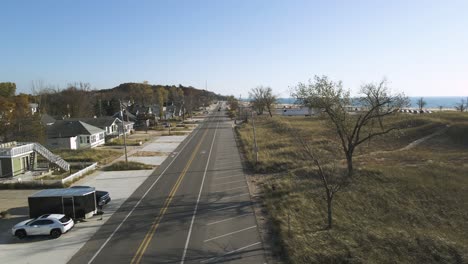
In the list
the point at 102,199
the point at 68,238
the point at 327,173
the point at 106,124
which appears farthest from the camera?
the point at 106,124

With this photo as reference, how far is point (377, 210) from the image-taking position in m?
24.4

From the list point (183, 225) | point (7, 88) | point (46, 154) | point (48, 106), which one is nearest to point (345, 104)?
point (183, 225)

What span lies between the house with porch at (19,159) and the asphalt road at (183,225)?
12.3 m

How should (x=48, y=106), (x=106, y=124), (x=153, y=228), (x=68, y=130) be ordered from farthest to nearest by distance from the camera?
1. (x=48, y=106)
2. (x=106, y=124)
3. (x=68, y=130)
4. (x=153, y=228)

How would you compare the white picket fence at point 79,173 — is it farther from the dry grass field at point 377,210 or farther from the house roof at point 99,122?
the house roof at point 99,122

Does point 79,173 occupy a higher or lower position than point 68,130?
lower

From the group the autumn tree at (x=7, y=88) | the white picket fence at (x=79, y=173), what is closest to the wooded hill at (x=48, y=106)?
the autumn tree at (x=7, y=88)

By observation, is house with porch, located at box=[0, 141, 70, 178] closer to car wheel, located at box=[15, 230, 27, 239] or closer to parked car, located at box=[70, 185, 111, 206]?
parked car, located at box=[70, 185, 111, 206]

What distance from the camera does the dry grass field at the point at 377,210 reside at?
58.3 feet

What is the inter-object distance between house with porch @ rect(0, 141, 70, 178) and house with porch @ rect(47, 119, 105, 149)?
55.7 feet

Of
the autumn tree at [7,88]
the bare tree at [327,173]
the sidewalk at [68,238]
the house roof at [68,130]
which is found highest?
the autumn tree at [7,88]

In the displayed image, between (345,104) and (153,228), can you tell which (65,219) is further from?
(345,104)

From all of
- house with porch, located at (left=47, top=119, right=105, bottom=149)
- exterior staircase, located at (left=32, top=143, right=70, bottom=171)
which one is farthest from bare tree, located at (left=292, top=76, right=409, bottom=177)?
house with porch, located at (left=47, top=119, right=105, bottom=149)

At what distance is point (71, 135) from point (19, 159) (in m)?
20.9
